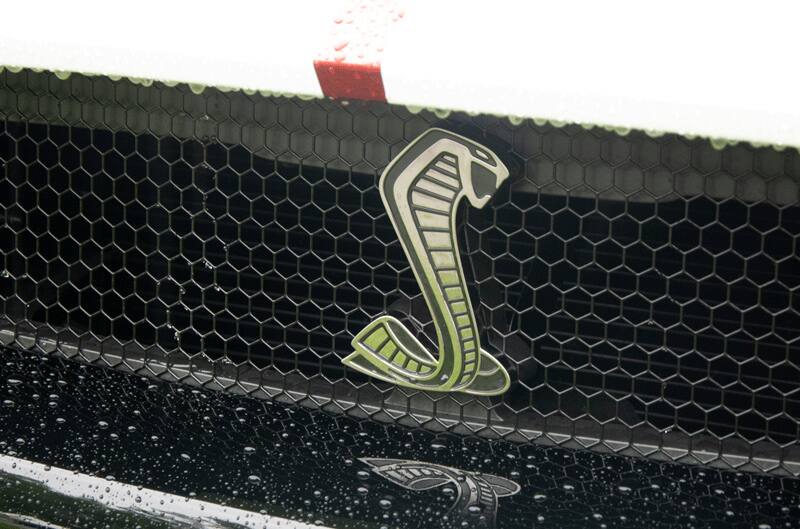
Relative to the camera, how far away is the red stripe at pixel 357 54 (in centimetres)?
123

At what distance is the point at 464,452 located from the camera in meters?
1.42

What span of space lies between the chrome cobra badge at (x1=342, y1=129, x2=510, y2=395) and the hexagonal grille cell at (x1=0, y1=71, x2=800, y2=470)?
0.11 ft

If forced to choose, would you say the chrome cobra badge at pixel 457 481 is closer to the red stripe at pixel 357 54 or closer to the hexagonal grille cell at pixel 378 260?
the hexagonal grille cell at pixel 378 260

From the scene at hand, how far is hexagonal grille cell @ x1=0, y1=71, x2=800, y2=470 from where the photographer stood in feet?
4.33

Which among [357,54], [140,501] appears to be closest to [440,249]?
[357,54]

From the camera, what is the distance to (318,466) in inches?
54.8

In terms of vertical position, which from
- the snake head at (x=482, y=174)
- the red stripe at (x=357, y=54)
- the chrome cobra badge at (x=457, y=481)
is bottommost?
the chrome cobra badge at (x=457, y=481)

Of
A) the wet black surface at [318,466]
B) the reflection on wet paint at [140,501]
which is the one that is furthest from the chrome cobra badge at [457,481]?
the reflection on wet paint at [140,501]

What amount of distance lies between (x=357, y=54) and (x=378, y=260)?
1.07ft

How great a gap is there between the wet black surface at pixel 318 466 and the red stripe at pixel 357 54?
472 mm

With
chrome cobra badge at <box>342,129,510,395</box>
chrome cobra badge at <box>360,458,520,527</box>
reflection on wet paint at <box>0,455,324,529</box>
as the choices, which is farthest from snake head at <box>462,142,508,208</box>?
reflection on wet paint at <box>0,455,324,529</box>

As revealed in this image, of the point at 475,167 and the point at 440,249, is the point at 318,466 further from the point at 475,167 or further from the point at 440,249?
the point at 475,167

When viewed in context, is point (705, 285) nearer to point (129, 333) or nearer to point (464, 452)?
point (464, 452)

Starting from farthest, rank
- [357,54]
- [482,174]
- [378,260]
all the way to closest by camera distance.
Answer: [378,260]
[482,174]
[357,54]
